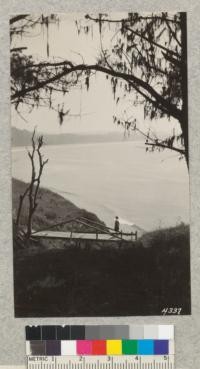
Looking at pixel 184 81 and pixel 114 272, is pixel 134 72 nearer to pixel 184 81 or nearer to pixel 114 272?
pixel 184 81

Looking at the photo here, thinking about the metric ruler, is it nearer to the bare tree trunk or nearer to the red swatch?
the red swatch

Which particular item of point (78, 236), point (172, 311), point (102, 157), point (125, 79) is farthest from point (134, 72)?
point (172, 311)

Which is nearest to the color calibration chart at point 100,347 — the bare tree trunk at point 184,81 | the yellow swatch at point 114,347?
the yellow swatch at point 114,347

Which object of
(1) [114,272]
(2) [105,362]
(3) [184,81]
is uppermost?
(3) [184,81]

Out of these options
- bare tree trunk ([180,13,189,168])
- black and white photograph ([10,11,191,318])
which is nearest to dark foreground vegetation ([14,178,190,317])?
black and white photograph ([10,11,191,318])

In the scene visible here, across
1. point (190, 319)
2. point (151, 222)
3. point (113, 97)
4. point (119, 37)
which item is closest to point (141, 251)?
point (151, 222)

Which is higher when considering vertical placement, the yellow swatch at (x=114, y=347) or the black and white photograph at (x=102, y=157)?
the black and white photograph at (x=102, y=157)

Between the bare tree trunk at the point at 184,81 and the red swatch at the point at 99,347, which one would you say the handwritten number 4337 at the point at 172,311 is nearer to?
the red swatch at the point at 99,347

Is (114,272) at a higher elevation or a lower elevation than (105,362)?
higher
